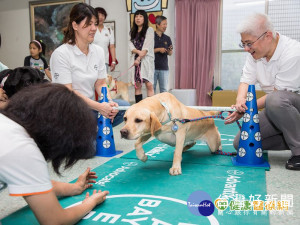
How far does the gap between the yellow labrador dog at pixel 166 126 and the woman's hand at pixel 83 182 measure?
1.07 feet

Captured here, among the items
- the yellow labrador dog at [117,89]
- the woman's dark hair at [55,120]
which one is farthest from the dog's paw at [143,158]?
the yellow labrador dog at [117,89]

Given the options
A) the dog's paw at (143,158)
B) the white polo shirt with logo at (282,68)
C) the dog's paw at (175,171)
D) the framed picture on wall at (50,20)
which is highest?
the framed picture on wall at (50,20)

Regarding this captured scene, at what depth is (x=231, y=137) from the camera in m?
3.28

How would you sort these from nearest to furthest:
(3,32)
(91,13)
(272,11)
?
(91,13), (272,11), (3,32)

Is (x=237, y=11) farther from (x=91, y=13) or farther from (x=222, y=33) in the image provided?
(x=91, y=13)

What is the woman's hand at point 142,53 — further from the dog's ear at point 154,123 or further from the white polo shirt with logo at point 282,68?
the dog's ear at point 154,123

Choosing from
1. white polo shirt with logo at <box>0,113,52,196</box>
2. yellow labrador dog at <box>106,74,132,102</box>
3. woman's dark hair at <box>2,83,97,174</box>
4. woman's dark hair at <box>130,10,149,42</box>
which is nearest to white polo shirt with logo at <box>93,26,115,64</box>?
woman's dark hair at <box>130,10,149,42</box>

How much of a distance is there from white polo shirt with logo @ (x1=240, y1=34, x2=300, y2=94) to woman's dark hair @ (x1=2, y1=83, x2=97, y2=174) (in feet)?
5.50

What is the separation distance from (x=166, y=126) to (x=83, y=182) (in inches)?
29.0

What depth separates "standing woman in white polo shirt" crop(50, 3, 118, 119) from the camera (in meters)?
Answer: 2.35

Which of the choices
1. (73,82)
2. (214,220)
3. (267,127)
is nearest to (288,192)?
(214,220)

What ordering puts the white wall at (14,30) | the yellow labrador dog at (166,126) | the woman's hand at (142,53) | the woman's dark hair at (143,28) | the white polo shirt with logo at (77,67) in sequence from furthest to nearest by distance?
the white wall at (14,30) → the woman's hand at (142,53) → the woman's dark hair at (143,28) → the white polo shirt with logo at (77,67) → the yellow labrador dog at (166,126)

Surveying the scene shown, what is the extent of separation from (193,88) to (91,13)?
14.4ft

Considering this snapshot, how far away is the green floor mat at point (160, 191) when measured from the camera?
4.39ft
